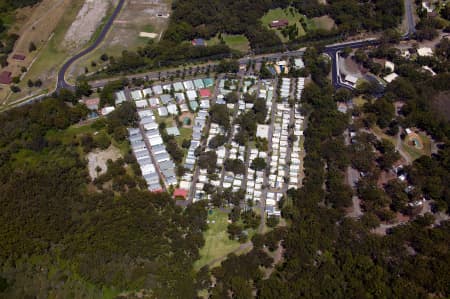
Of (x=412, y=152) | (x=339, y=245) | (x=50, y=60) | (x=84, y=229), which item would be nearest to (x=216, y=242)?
(x=339, y=245)

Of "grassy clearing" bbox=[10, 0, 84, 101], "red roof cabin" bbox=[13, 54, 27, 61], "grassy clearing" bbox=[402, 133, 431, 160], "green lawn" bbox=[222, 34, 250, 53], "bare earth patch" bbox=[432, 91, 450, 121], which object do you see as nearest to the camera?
"grassy clearing" bbox=[402, 133, 431, 160]

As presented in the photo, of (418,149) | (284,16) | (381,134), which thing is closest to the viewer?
(418,149)

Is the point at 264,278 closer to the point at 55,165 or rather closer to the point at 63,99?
the point at 55,165

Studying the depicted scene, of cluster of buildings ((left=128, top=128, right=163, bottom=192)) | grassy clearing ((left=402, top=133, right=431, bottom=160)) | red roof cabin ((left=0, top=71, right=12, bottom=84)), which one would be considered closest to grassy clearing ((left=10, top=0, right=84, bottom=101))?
red roof cabin ((left=0, top=71, right=12, bottom=84))

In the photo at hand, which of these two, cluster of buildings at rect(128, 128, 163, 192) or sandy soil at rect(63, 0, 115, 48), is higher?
sandy soil at rect(63, 0, 115, 48)

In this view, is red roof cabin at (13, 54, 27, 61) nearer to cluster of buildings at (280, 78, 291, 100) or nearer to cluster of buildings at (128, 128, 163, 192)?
cluster of buildings at (128, 128, 163, 192)

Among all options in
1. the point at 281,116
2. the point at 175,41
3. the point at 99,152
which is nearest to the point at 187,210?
the point at 99,152

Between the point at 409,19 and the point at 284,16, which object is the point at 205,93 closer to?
the point at 284,16
